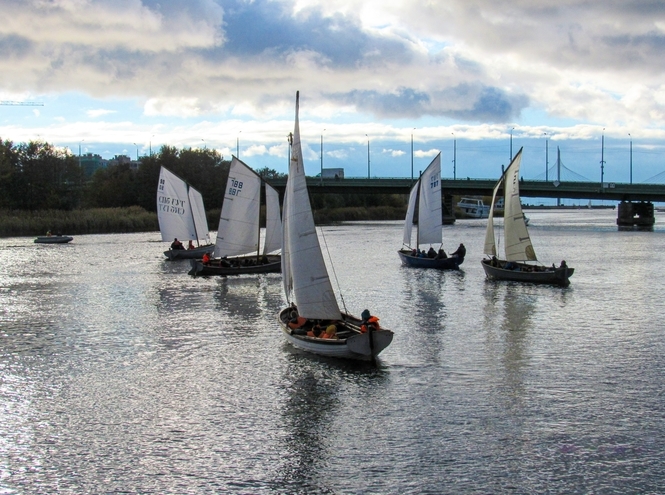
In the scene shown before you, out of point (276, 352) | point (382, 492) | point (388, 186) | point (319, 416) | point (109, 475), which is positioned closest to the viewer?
point (382, 492)

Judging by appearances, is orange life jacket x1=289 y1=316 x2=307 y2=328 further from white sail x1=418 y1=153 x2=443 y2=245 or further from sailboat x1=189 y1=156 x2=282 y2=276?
white sail x1=418 y1=153 x2=443 y2=245

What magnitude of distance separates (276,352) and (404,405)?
1088 centimetres

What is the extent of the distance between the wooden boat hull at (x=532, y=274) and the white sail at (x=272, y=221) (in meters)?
19.5

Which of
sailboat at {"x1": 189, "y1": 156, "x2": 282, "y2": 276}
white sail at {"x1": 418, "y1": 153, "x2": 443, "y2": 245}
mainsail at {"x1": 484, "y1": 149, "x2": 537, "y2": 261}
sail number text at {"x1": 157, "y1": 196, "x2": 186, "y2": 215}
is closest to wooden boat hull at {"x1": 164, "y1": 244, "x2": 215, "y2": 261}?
sail number text at {"x1": 157, "y1": 196, "x2": 186, "y2": 215}

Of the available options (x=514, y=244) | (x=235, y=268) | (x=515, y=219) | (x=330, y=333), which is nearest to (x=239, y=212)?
(x=235, y=268)

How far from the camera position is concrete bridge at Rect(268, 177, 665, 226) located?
15838 cm

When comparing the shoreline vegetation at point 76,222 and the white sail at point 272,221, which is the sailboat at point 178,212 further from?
the shoreline vegetation at point 76,222

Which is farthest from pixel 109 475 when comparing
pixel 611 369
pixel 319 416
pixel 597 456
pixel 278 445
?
pixel 611 369

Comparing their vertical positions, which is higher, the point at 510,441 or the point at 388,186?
the point at 388,186

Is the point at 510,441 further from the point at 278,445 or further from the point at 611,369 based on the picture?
the point at 611,369

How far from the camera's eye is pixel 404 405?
29875mm

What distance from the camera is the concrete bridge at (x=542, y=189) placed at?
520 ft

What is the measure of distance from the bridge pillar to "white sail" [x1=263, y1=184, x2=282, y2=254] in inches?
4868

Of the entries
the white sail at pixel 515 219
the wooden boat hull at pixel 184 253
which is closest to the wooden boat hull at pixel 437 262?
the white sail at pixel 515 219
